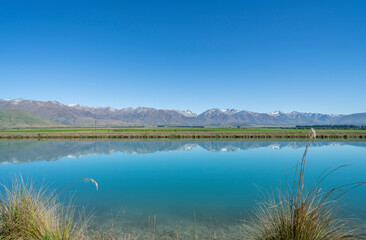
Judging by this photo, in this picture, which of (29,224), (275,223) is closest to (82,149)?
(29,224)

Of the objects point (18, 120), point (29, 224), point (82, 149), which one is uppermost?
point (18, 120)

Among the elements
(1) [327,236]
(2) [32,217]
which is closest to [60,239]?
(2) [32,217]

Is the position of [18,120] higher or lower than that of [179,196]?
higher

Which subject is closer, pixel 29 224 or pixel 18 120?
pixel 29 224

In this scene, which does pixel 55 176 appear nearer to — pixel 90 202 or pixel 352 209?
pixel 90 202

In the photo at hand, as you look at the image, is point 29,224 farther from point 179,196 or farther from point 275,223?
point 179,196

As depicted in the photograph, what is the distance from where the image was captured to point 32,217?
470 cm

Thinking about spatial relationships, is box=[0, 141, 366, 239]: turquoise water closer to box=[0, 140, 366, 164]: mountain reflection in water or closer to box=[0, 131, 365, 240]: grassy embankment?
box=[0, 131, 365, 240]: grassy embankment

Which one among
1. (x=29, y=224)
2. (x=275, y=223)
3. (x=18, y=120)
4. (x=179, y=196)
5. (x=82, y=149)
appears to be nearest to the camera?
(x=275, y=223)

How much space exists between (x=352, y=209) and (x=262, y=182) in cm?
477

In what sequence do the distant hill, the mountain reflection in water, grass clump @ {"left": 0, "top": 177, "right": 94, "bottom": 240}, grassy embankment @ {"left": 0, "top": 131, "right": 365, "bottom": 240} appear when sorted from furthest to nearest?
1. the distant hill
2. the mountain reflection in water
3. grass clump @ {"left": 0, "top": 177, "right": 94, "bottom": 240}
4. grassy embankment @ {"left": 0, "top": 131, "right": 365, "bottom": 240}

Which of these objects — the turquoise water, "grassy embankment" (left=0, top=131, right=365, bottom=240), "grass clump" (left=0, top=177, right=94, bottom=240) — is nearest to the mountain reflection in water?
the turquoise water

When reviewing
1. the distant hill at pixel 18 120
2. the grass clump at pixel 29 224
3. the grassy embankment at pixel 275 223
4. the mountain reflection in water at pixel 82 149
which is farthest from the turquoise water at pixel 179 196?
the distant hill at pixel 18 120

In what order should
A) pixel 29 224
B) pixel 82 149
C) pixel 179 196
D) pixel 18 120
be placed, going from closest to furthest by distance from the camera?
pixel 29 224 < pixel 179 196 < pixel 82 149 < pixel 18 120
